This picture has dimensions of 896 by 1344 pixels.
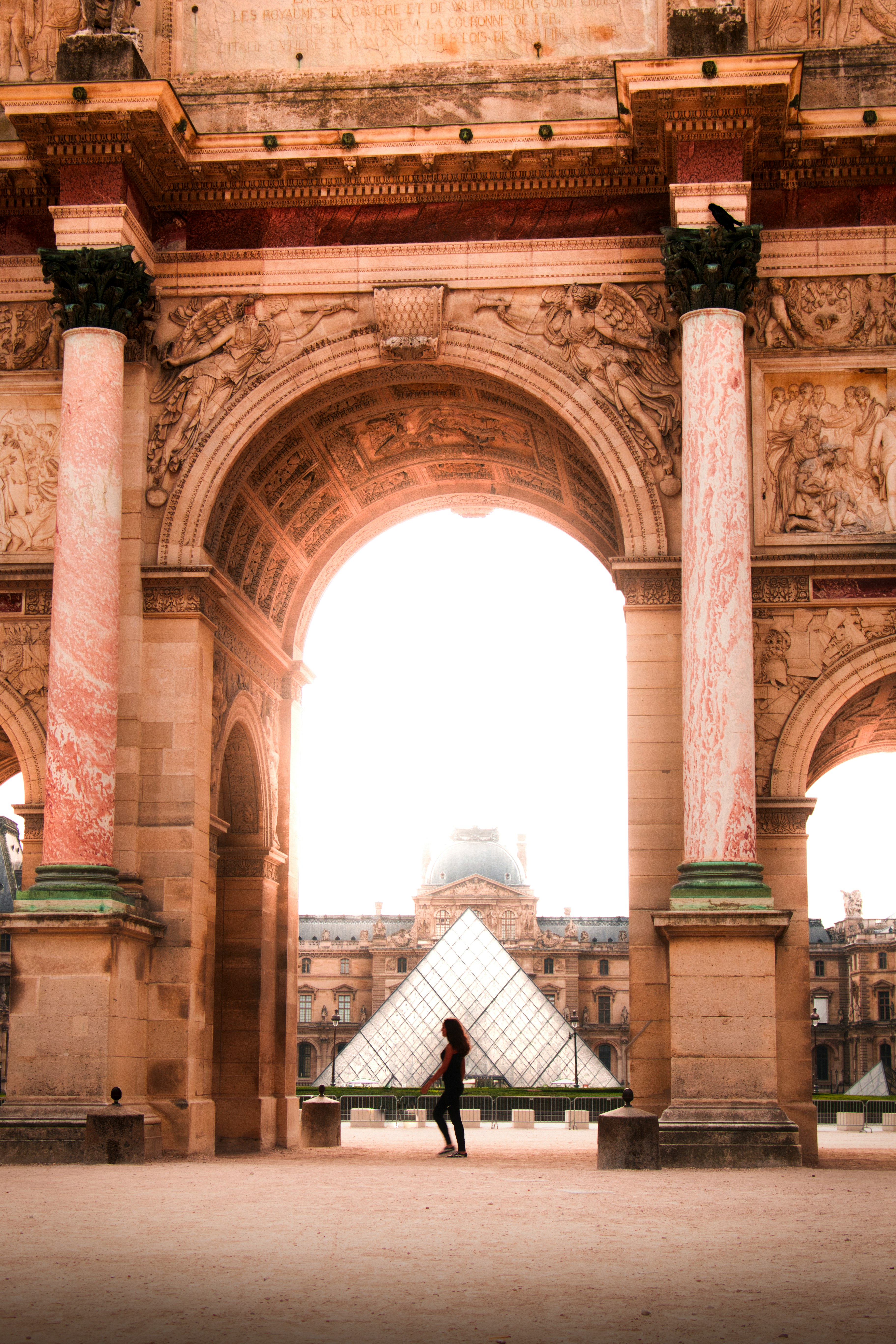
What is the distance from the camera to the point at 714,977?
19828 mm

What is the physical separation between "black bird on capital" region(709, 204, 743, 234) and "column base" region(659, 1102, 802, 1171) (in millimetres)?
11319

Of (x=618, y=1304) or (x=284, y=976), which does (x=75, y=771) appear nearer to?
(x=284, y=976)

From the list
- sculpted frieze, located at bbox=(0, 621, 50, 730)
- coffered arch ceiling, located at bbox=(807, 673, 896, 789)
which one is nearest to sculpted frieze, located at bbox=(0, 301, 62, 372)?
sculpted frieze, located at bbox=(0, 621, 50, 730)

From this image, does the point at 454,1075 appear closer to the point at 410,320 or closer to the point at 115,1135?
the point at 115,1135

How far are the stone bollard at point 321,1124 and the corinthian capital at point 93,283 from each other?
488 inches

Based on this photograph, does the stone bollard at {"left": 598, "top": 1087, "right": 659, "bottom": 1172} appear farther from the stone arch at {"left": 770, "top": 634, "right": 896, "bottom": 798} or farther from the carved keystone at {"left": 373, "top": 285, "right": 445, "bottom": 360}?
the carved keystone at {"left": 373, "top": 285, "right": 445, "bottom": 360}

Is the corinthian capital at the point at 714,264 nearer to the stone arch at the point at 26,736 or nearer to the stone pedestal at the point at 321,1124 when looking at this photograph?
the stone arch at the point at 26,736

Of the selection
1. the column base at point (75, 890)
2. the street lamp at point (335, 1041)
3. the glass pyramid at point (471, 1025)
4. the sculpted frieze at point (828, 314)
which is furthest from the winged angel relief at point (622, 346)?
the glass pyramid at point (471, 1025)

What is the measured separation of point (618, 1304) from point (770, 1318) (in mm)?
796

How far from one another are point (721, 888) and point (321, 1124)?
9.39 metres

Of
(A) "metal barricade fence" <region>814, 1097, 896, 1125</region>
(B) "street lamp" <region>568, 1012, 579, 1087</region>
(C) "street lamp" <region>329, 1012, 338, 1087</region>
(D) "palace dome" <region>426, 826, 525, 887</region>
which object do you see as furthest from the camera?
(D) "palace dome" <region>426, 826, 525, 887</region>

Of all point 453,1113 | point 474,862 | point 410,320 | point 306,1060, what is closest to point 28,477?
point 410,320

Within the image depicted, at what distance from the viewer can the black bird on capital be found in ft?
72.6

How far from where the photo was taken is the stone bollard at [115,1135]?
18.6 m
